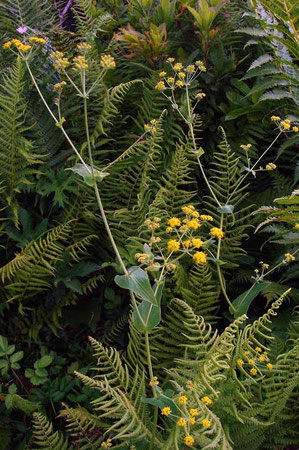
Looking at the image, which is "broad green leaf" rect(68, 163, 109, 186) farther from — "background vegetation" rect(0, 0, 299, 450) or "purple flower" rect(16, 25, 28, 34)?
"purple flower" rect(16, 25, 28, 34)

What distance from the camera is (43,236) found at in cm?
186

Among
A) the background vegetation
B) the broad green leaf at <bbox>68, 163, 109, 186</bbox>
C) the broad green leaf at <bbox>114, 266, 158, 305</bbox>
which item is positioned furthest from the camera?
the background vegetation

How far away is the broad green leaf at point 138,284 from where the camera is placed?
123 cm

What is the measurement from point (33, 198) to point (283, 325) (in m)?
1.07

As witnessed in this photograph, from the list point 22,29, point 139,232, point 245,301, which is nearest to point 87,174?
point 139,232

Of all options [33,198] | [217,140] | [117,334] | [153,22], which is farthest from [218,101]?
[117,334]

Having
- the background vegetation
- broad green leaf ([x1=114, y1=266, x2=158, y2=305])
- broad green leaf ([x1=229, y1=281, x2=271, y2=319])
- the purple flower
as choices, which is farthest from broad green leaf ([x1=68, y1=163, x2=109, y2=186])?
the purple flower

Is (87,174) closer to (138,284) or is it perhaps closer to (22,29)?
(138,284)

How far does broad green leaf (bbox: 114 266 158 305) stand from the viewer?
123 cm

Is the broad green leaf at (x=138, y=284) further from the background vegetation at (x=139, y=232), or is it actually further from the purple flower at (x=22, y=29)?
the purple flower at (x=22, y=29)

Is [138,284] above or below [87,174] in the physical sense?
below

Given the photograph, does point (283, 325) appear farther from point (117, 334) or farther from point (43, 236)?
point (43, 236)

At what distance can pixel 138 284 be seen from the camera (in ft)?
4.15

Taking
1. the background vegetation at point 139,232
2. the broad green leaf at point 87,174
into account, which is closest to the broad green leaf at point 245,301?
the background vegetation at point 139,232
